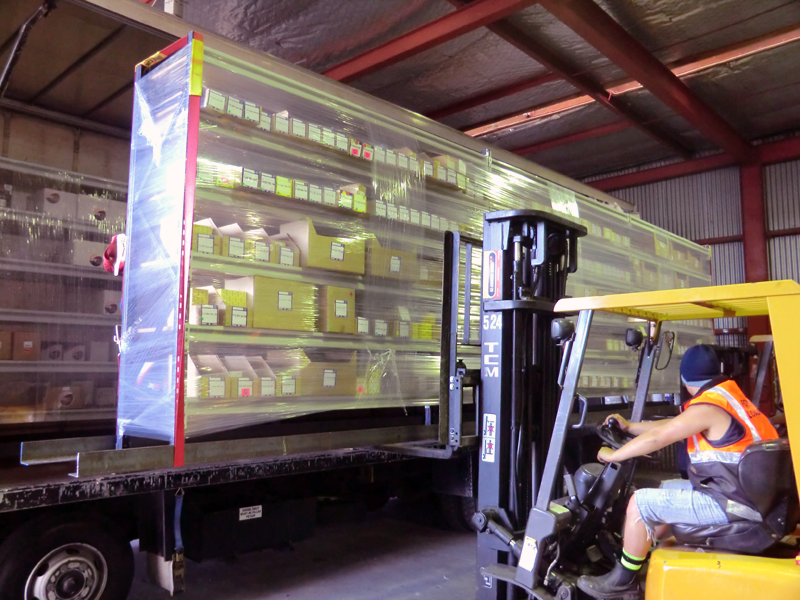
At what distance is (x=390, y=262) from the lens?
15.4 ft

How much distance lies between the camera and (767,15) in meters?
7.75

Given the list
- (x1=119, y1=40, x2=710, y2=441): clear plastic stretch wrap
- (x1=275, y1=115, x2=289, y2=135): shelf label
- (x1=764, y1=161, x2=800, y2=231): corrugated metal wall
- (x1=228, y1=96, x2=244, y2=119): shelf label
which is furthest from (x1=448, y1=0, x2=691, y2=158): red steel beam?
(x1=228, y1=96, x2=244, y2=119): shelf label

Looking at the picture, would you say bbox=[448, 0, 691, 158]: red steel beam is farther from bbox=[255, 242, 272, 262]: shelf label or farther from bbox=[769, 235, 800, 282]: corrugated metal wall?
bbox=[255, 242, 272, 262]: shelf label

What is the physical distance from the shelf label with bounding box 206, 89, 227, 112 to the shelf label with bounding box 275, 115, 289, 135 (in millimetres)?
409

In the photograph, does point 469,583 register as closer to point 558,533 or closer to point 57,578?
point 558,533

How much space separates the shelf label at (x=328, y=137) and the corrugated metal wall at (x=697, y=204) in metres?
9.87

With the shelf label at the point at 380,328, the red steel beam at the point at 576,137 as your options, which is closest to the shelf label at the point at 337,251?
the shelf label at the point at 380,328

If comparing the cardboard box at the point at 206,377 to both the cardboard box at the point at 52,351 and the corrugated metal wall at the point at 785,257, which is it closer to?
the cardboard box at the point at 52,351

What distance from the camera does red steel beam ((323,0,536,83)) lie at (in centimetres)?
691

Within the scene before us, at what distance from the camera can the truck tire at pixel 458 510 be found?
6121mm

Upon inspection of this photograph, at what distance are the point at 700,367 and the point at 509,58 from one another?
22.1ft

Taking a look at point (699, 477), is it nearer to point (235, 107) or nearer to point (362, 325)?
point (362, 325)

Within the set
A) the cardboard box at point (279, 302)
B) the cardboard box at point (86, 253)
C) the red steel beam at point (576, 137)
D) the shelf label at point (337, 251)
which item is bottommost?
the cardboard box at point (279, 302)

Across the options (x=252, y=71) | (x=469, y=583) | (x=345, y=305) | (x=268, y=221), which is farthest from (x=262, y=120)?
(x=469, y=583)
